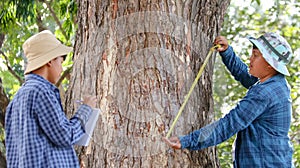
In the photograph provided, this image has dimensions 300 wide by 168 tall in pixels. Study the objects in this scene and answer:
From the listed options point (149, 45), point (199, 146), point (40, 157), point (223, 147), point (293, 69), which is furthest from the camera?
point (293, 69)

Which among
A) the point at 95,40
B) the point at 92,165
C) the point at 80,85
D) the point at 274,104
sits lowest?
the point at 92,165

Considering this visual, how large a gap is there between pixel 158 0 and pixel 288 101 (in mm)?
804

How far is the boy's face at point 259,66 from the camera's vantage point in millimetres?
2455

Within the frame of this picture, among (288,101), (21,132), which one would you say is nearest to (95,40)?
(21,132)

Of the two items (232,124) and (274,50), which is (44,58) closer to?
(232,124)

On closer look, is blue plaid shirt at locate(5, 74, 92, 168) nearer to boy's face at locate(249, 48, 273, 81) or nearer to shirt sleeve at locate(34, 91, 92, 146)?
shirt sleeve at locate(34, 91, 92, 146)

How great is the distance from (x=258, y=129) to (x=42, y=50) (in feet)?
3.33

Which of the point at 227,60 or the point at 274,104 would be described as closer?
the point at 274,104

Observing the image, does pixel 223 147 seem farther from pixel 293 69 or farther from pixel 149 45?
pixel 149 45

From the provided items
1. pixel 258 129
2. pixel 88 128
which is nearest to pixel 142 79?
pixel 88 128

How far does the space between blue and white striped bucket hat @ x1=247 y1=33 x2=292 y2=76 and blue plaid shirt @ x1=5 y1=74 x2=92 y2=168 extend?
0.91m

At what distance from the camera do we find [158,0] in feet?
8.77

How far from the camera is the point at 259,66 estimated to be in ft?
8.08

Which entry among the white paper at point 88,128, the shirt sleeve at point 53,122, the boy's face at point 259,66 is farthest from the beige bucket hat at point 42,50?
the boy's face at point 259,66
